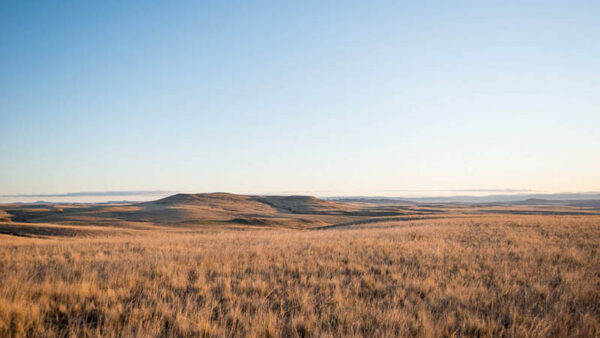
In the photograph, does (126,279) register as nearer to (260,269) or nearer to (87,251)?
(260,269)

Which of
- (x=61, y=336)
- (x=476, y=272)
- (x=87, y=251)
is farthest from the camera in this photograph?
(x=87, y=251)

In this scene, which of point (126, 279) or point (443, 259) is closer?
point (126, 279)

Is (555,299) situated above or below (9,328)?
below

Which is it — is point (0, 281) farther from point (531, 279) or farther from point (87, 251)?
point (531, 279)

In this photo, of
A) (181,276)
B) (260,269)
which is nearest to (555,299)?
(260,269)

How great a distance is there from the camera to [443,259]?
10.1m

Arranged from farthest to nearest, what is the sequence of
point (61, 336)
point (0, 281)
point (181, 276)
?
point (181, 276) → point (0, 281) → point (61, 336)

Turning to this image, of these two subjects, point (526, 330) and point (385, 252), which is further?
point (385, 252)

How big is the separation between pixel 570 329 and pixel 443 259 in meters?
5.41

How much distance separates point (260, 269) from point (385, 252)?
545cm

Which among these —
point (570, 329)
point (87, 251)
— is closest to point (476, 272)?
point (570, 329)

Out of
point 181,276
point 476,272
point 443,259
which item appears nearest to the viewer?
point 181,276

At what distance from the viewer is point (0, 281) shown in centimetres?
648

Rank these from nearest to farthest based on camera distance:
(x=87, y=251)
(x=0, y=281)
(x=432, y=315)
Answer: (x=432, y=315), (x=0, y=281), (x=87, y=251)
